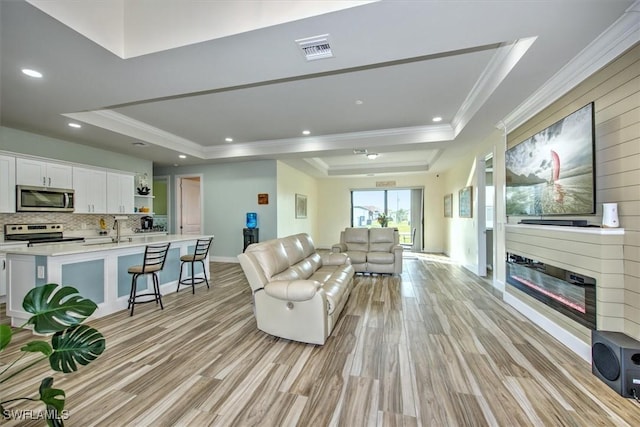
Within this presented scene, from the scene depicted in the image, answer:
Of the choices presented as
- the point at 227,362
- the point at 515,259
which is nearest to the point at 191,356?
the point at 227,362

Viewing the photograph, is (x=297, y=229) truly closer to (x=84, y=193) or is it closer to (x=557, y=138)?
(x=84, y=193)

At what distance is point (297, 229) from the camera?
8.29 m

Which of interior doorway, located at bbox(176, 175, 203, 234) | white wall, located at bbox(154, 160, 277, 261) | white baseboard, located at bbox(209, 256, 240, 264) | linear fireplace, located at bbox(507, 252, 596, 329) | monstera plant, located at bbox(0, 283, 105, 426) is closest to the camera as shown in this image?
monstera plant, located at bbox(0, 283, 105, 426)

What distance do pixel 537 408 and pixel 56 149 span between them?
706 centimetres

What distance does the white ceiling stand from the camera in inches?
75.4

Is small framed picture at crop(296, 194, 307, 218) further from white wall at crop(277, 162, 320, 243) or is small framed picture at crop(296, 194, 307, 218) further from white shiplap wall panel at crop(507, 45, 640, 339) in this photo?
white shiplap wall panel at crop(507, 45, 640, 339)

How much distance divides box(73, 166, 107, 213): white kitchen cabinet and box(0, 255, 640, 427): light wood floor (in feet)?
9.19

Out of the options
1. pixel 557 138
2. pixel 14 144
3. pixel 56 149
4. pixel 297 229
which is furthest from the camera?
pixel 297 229

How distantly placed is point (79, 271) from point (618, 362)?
16.3 ft

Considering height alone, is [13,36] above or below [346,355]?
above

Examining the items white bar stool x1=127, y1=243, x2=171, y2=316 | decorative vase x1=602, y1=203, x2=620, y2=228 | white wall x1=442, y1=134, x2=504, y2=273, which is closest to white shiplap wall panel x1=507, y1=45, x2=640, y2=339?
decorative vase x1=602, y1=203, x2=620, y2=228

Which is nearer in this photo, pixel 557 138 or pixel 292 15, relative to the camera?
pixel 292 15

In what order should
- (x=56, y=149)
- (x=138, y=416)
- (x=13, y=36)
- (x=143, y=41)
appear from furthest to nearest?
(x=56, y=149) < (x=143, y=41) < (x=13, y=36) < (x=138, y=416)

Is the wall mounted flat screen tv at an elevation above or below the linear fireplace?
above
